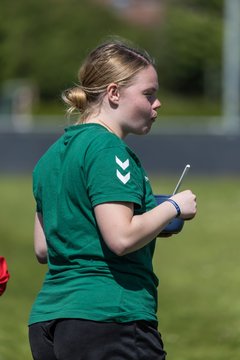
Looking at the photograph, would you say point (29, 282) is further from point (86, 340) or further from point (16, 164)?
point (16, 164)

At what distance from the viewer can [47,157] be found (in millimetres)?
3623

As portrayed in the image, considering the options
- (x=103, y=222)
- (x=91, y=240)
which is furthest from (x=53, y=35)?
(x=103, y=222)

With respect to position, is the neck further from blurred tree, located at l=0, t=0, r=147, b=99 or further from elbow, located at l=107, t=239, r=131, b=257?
blurred tree, located at l=0, t=0, r=147, b=99

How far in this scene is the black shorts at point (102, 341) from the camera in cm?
337

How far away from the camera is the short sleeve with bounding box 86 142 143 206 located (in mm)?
3338

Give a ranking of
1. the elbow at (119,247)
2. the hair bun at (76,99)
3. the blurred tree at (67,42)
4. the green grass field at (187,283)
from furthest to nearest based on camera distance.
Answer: the blurred tree at (67,42) < the green grass field at (187,283) < the hair bun at (76,99) < the elbow at (119,247)

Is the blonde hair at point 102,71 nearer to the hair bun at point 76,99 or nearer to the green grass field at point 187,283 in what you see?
the hair bun at point 76,99

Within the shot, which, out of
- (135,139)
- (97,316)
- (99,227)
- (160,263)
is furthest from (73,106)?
(135,139)

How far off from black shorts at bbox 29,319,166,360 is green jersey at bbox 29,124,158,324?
0.03 meters

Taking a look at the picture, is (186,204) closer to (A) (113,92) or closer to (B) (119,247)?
(B) (119,247)

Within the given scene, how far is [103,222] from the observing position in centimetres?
334

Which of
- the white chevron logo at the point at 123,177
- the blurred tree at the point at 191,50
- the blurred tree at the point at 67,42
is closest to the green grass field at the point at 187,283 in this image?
the white chevron logo at the point at 123,177

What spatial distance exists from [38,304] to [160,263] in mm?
8803

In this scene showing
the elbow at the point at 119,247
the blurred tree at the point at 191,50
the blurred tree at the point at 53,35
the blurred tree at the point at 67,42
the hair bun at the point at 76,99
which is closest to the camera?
the elbow at the point at 119,247
